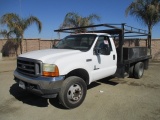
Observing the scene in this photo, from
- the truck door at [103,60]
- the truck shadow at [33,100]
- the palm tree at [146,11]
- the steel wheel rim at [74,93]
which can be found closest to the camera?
the steel wheel rim at [74,93]

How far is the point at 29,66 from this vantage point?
4.80 metres

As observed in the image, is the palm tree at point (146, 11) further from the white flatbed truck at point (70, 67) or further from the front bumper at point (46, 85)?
the front bumper at point (46, 85)

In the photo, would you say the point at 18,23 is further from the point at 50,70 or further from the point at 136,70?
the point at 50,70

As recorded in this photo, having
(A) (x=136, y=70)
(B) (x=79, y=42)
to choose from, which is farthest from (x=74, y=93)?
(A) (x=136, y=70)

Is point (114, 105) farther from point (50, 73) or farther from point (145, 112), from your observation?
point (50, 73)

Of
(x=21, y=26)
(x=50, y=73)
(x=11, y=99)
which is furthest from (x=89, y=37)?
(x=21, y=26)

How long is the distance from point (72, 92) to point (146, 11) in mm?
13378

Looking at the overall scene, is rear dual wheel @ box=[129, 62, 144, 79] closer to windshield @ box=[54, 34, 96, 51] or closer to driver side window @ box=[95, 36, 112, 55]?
driver side window @ box=[95, 36, 112, 55]

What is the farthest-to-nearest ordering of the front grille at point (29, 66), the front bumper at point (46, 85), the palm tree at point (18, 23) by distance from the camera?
the palm tree at point (18, 23) < the front grille at point (29, 66) < the front bumper at point (46, 85)

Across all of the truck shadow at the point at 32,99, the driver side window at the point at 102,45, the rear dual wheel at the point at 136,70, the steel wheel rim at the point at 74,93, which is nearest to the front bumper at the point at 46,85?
the steel wheel rim at the point at 74,93

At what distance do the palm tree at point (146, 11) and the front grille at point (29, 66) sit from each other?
1306cm

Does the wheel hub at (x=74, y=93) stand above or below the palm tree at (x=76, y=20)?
below

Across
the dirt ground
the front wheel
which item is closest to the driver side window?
the front wheel

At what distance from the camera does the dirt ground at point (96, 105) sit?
4465mm
